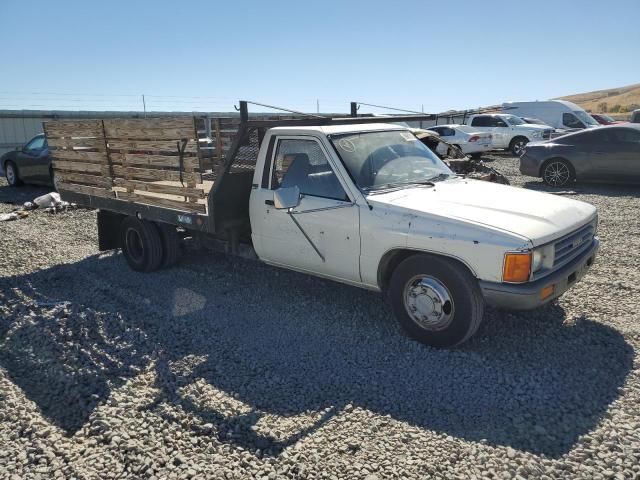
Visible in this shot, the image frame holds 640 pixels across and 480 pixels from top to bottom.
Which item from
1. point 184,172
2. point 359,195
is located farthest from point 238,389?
point 184,172

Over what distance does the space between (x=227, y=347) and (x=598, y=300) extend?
143 inches

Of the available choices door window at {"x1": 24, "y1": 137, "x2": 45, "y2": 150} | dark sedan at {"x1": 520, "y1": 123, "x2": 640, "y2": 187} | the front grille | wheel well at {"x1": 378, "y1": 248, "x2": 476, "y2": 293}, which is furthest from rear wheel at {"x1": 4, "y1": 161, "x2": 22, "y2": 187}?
the front grille

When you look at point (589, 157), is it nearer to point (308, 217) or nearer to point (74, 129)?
point (308, 217)

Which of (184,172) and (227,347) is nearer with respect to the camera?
(227,347)

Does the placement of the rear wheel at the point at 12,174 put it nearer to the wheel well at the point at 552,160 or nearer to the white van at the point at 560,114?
the wheel well at the point at 552,160

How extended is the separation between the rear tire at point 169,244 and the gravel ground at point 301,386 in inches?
23.1

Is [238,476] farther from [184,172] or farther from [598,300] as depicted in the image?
[598,300]

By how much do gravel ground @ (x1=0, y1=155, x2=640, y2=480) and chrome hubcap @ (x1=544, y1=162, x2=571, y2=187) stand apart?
6.30m

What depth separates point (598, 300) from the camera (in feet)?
16.9

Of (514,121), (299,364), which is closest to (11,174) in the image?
(299,364)

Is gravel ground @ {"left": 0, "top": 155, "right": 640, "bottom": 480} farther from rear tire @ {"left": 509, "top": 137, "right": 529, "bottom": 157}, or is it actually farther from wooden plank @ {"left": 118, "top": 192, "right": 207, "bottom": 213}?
rear tire @ {"left": 509, "top": 137, "right": 529, "bottom": 157}

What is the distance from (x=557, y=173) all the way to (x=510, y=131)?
8803 millimetres

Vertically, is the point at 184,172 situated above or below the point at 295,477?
above

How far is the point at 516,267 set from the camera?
12.1 ft
